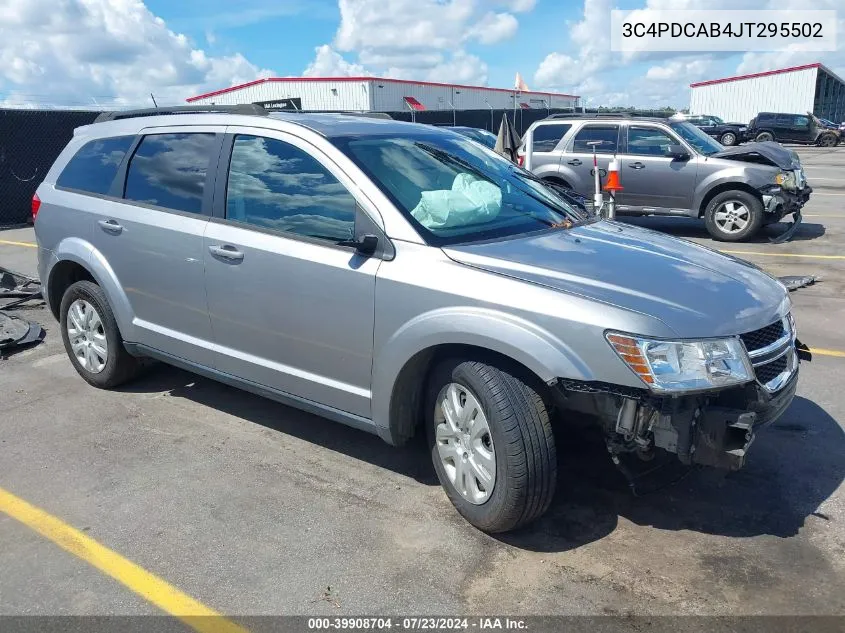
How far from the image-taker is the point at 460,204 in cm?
377

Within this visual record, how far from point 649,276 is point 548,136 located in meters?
9.44

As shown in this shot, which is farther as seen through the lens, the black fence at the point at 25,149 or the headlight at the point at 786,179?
the black fence at the point at 25,149

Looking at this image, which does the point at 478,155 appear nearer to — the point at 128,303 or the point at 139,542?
the point at 128,303

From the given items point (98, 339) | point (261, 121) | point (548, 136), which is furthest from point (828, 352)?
point (548, 136)

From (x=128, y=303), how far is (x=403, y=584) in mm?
2778

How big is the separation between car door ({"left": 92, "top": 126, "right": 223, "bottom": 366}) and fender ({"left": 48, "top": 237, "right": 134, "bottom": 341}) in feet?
0.10

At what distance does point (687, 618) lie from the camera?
275 centimetres

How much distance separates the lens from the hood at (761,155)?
34.5 ft

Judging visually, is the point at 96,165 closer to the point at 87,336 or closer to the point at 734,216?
the point at 87,336

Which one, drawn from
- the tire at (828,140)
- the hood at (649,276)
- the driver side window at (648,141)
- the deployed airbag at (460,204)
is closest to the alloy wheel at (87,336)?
the deployed airbag at (460,204)

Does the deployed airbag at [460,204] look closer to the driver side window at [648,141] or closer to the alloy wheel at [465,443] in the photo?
the alloy wheel at [465,443]

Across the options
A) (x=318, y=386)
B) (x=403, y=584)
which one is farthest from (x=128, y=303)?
(x=403, y=584)

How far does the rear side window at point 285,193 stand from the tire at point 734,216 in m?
8.51

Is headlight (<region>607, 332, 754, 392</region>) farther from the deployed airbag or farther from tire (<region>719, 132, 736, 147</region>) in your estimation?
tire (<region>719, 132, 736, 147</region>)
